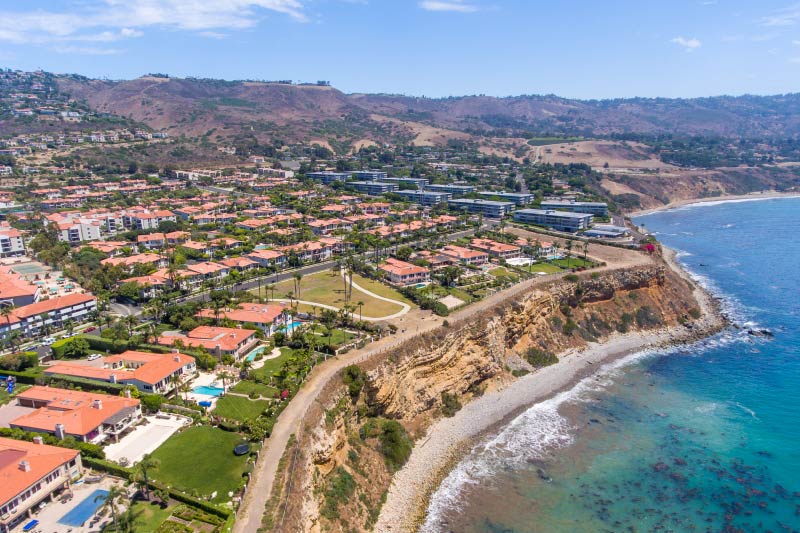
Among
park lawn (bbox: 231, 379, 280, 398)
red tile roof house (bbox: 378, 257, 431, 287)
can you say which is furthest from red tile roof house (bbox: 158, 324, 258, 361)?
red tile roof house (bbox: 378, 257, 431, 287)

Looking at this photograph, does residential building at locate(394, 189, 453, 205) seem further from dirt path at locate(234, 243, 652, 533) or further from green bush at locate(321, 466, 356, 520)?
green bush at locate(321, 466, 356, 520)

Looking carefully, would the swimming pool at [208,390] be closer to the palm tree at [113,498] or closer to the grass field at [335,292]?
the palm tree at [113,498]

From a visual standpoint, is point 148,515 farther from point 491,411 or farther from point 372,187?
point 372,187

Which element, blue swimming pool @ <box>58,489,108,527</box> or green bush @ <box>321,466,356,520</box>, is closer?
blue swimming pool @ <box>58,489,108,527</box>

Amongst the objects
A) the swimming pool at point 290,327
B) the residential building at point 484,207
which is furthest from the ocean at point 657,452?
the residential building at point 484,207

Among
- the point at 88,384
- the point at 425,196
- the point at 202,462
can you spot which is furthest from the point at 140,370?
the point at 425,196
